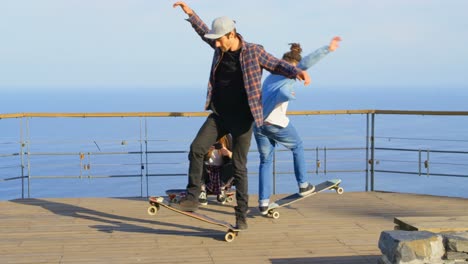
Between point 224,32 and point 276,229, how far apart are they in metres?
1.65

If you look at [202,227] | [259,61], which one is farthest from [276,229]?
[259,61]

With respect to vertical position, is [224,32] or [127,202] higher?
[224,32]

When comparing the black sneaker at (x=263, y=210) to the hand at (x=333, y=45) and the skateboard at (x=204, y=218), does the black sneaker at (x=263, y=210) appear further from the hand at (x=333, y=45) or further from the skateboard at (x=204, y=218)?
the hand at (x=333, y=45)

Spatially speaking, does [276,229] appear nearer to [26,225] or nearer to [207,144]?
[207,144]

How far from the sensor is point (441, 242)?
12.4 ft

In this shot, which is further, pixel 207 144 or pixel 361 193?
pixel 361 193

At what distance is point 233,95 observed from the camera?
5.12 m

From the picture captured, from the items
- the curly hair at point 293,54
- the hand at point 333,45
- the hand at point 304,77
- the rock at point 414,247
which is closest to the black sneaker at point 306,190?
the curly hair at point 293,54

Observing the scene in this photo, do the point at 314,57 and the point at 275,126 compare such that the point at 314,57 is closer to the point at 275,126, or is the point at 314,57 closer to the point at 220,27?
the point at 275,126

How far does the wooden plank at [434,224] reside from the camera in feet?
13.0

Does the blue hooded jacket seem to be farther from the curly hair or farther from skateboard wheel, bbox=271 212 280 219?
skateboard wheel, bbox=271 212 280 219

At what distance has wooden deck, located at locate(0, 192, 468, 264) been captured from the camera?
4.66m

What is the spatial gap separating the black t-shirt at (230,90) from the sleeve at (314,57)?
0.59 metres

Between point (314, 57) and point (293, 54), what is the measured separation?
0.43 metres
